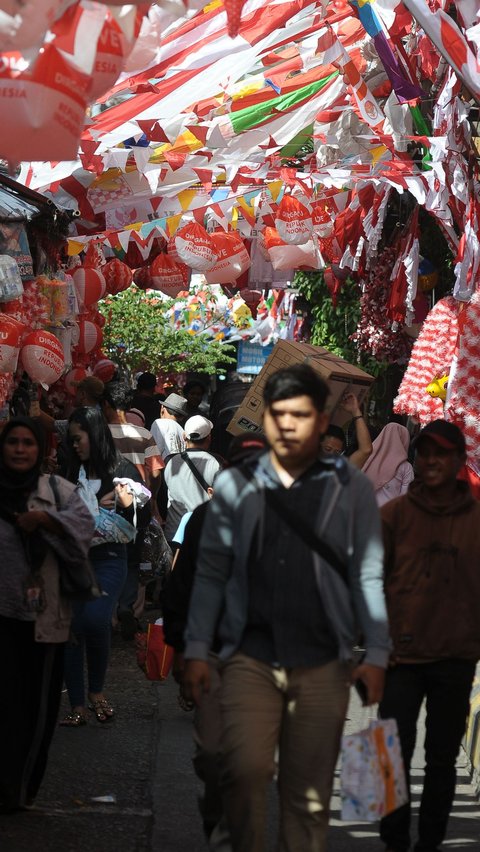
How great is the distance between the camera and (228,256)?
1548 cm

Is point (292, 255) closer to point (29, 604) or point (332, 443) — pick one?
point (332, 443)

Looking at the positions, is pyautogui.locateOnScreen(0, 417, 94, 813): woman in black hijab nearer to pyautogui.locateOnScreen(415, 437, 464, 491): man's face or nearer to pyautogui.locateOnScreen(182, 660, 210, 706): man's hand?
pyautogui.locateOnScreen(415, 437, 464, 491): man's face

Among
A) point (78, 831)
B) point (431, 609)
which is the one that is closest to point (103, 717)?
point (78, 831)

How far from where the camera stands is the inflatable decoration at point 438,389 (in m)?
10.4

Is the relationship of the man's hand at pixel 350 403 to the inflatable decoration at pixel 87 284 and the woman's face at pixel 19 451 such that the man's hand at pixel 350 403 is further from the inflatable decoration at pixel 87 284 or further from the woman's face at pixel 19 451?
the inflatable decoration at pixel 87 284

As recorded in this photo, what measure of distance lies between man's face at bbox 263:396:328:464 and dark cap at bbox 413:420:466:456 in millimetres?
1064

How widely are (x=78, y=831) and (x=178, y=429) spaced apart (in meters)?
7.69

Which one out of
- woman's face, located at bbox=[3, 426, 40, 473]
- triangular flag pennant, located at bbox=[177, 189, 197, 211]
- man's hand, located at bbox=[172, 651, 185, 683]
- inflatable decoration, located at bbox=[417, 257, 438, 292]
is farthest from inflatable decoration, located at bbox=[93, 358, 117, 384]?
man's hand, located at bbox=[172, 651, 185, 683]

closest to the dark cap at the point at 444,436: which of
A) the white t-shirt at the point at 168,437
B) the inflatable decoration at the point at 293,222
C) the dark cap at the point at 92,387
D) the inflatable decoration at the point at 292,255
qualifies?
the dark cap at the point at 92,387

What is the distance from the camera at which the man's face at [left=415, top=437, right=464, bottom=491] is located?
545 cm

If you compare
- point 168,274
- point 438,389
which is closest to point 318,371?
point 438,389

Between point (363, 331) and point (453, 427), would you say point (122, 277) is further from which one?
point (453, 427)

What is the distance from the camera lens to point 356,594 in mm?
4461

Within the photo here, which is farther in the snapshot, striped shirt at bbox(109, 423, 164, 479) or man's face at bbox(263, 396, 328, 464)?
striped shirt at bbox(109, 423, 164, 479)
